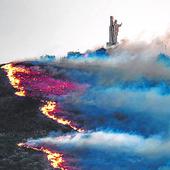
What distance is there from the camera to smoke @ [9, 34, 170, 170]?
58.7 meters

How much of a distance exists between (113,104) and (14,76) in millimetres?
27978

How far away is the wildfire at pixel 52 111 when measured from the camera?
7200 centimetres

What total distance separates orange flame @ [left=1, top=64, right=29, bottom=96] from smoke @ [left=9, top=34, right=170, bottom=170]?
151 cm

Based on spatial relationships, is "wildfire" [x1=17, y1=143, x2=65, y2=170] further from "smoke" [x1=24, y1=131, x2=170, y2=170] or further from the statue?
the statue

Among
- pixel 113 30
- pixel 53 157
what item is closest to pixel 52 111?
pixel 53 157

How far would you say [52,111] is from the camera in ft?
254

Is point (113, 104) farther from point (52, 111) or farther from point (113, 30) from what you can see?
point (113, 30)

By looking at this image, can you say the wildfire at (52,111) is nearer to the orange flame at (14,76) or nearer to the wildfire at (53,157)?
the orange flame at (14,76)

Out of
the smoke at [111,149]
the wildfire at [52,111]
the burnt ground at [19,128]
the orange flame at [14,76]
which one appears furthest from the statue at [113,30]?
the smoke at [111,149]

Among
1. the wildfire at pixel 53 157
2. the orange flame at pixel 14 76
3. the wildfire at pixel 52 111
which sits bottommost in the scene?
the wildfire at pixel 53 157

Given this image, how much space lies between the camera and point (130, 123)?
70312 mm

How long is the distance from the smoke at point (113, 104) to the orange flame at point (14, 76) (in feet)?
4.94

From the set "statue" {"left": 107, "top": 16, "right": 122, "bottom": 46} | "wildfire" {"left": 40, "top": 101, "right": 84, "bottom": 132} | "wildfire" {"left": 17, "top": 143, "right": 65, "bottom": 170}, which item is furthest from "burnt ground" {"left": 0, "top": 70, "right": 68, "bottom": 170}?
"statue" {"left": 107, "top": 16, "right": 122, "bottom": 46}

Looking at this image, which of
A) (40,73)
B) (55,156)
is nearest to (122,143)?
(55,156)
